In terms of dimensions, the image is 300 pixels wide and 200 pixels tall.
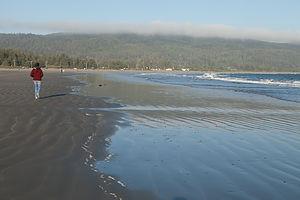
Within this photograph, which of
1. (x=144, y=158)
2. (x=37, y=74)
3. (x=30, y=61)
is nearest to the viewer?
(x=144, y=158)

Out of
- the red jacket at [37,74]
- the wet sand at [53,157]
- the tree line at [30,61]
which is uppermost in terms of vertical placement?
the tree line at [30,61]

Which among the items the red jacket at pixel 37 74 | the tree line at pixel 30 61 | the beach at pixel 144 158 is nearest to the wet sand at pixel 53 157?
the beach at pixel 144 158

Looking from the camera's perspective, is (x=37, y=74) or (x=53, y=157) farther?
(x=37, y=74)

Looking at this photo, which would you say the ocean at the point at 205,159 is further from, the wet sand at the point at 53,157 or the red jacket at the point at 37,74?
the red jacket at the point at 37,74

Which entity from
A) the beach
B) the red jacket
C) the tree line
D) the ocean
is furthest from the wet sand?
the tree line

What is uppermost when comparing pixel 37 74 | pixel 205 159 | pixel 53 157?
pixel 37 74

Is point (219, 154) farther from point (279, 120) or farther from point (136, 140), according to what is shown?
point (279, 120)

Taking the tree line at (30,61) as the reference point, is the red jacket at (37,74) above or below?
below

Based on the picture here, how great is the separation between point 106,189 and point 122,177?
2.03 ft

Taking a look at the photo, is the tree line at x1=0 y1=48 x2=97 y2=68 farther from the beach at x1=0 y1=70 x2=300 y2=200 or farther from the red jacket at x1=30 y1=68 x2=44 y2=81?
the beach at x1=0 y1=70 x2=300 y2=200

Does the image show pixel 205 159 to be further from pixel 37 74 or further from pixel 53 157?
pixel 37 74

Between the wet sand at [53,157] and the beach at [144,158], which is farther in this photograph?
the beach at [144,158]

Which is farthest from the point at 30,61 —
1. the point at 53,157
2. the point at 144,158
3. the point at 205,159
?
the point at 205,159

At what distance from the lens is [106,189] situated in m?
4.67
